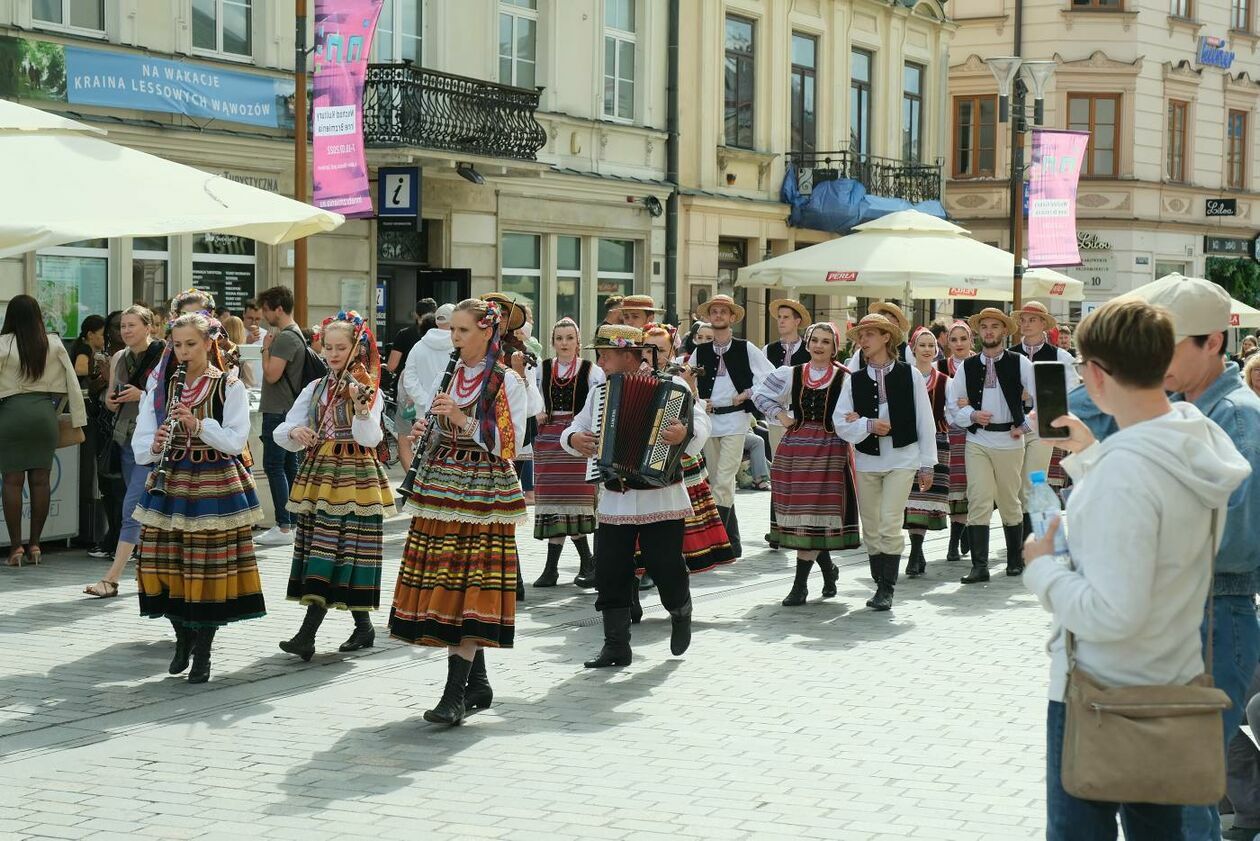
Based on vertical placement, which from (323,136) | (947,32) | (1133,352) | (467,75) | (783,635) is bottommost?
(783,635)

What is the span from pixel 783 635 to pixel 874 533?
1.47 m

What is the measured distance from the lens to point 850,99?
3133 centimetres

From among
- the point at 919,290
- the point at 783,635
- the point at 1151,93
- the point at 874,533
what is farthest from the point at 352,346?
the point at 1151,93

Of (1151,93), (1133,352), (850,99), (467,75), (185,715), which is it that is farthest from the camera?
(1151,93)

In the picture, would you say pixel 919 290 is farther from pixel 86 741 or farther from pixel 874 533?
pixel 86 741

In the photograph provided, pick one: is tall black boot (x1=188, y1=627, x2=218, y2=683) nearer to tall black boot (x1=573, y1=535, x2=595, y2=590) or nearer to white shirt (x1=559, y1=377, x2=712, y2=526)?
white shirt (x1=559, y1=377, x2=712, y2=526)

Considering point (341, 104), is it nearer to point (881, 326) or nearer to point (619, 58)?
point (881, 326)

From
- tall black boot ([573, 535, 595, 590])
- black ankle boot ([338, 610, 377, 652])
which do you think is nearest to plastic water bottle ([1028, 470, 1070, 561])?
black ankle boot ([338, 610, 377, 652])

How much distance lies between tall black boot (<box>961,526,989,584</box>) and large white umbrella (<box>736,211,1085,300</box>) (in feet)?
25.1

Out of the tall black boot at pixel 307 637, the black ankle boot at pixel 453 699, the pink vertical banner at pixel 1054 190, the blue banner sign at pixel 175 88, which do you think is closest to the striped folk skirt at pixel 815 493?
the tall black boot at pixel 307 637

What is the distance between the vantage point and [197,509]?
852cm

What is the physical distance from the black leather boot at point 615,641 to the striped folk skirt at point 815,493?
100 inches

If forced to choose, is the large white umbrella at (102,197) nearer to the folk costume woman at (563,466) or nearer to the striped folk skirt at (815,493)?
the folk costume woman at (563,466)

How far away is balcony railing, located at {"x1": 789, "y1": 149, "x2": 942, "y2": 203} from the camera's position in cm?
2986
